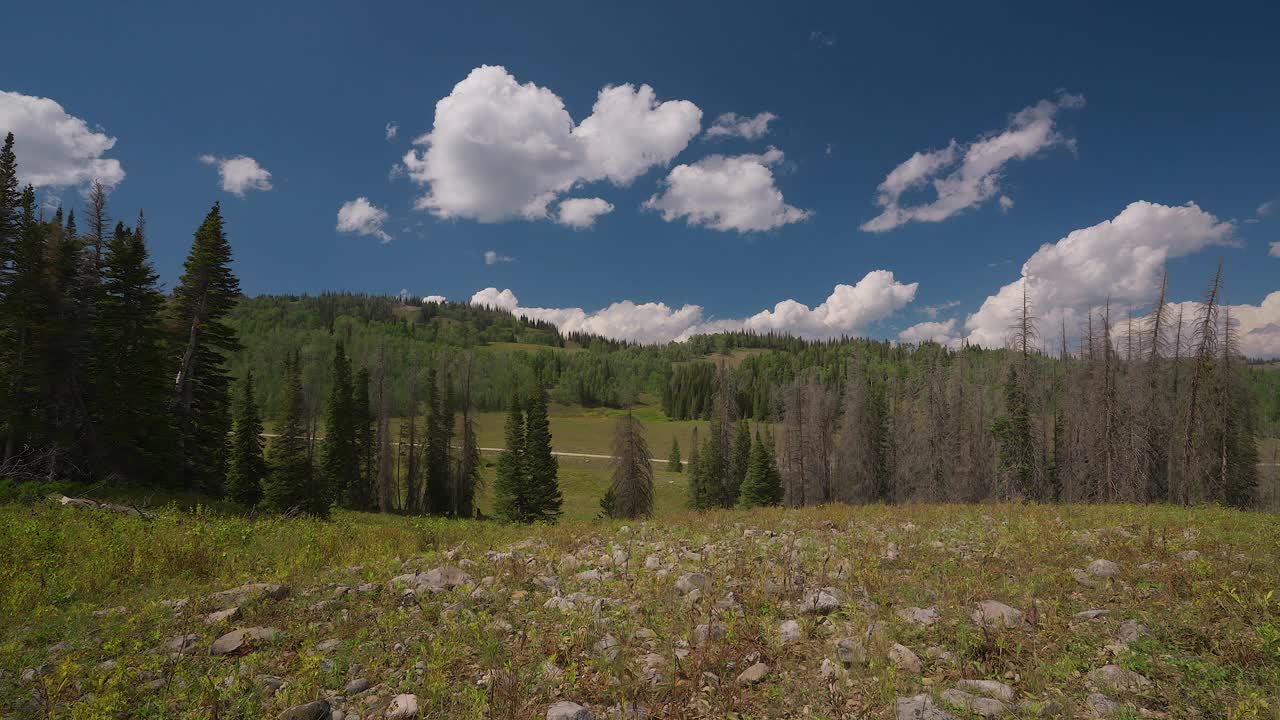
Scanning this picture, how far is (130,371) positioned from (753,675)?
33.1 meters

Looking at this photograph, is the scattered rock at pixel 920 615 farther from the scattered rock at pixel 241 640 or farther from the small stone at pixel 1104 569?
the scattered rock at pixel 241 640

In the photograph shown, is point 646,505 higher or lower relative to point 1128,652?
lower

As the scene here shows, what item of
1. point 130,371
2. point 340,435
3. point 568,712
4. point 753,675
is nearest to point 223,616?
point 568,712

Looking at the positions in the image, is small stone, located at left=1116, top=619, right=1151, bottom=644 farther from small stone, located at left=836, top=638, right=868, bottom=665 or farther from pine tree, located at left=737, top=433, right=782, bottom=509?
pine tree, located at left=737, top=433, right=782, bottom=509

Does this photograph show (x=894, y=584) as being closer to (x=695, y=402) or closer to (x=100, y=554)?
(x=100, y=554)

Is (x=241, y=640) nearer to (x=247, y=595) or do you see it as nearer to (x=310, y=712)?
(x=247, y=595)

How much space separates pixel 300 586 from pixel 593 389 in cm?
19139

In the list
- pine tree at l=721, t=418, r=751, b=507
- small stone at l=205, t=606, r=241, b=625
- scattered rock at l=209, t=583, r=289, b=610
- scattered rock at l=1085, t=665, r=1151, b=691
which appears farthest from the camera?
pine tree at l=721, t=418, r=751, b=507

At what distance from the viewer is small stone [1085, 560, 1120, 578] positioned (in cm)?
703

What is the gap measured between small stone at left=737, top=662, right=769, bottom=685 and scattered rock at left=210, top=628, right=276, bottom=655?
5399mm

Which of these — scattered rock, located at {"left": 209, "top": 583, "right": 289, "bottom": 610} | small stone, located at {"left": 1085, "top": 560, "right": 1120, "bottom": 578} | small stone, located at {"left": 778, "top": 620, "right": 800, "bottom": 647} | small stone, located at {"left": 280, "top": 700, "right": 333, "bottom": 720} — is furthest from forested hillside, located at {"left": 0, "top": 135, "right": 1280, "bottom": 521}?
small stone, located at {"left": 1085, "top": 560, "right": 1120, "bottom": 578}

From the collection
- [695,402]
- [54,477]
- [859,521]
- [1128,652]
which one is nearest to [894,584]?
[1128,652]

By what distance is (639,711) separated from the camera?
14.6ft

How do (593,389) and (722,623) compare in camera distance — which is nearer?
(722,623)
